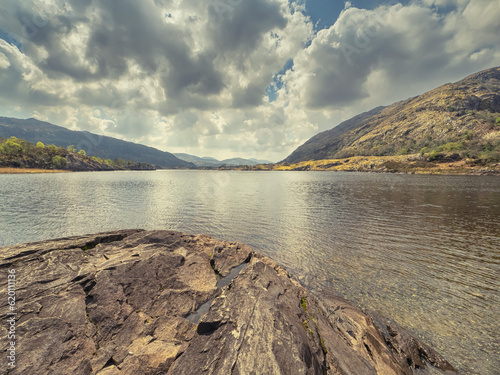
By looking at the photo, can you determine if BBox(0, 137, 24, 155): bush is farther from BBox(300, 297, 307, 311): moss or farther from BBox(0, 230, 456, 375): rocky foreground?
BBox(300, 297, 307, 311): moss

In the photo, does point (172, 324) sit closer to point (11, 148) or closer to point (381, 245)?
point (381, 245)

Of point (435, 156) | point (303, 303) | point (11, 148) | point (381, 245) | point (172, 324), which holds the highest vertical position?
point (11, 148)

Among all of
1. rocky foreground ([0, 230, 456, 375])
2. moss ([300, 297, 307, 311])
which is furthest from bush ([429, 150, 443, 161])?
moss ([300, 297, 307, 311])

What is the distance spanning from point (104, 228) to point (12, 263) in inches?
851

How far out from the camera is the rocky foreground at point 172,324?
787 centimetres

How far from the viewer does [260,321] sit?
364 inches

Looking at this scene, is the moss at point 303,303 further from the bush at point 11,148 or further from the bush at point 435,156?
the bush at point 11,148

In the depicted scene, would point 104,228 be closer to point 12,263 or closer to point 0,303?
point 12,263

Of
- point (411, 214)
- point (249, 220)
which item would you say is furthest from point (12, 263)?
point (411, 214)

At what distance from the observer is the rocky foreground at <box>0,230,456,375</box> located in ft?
25.8

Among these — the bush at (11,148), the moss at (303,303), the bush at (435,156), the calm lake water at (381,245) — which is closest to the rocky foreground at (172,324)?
the moss at (303,303)

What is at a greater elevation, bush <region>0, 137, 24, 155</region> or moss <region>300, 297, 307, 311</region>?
bush <region>0, 137, 24, 155</region>

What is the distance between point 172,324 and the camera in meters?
11.4

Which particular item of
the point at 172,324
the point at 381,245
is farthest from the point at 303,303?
the point at 381,245
